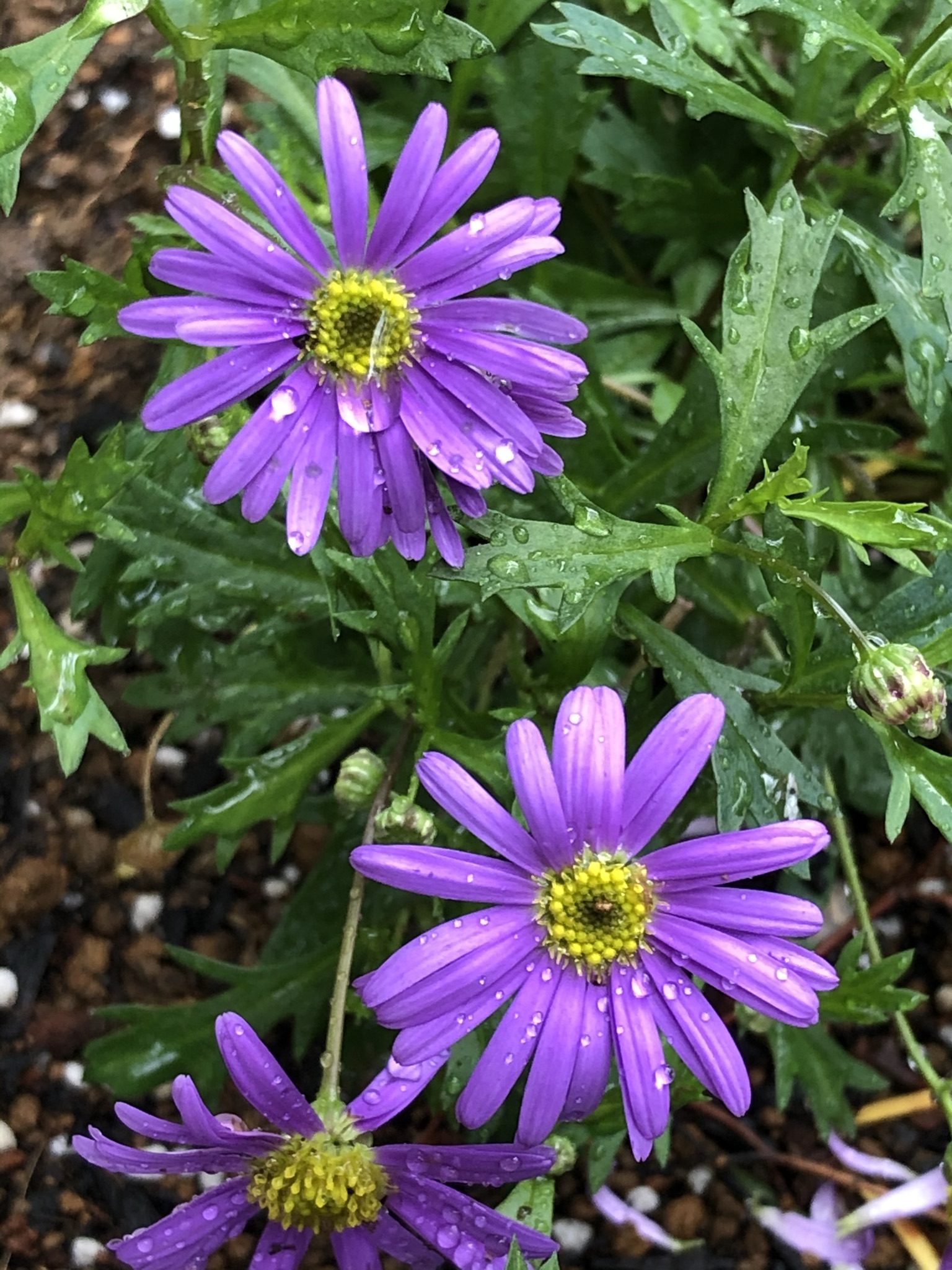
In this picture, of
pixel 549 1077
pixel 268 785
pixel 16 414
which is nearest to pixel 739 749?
pixel 549 1077

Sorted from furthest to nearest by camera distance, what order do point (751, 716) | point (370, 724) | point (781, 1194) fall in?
1. point (781, 1194)
2. point (370, 724)
3. point (751, 716)

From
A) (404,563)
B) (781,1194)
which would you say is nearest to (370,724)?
(404,563)

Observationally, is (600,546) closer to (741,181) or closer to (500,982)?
(500,982)

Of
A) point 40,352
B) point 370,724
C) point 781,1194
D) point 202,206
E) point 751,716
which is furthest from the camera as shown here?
point 40,352

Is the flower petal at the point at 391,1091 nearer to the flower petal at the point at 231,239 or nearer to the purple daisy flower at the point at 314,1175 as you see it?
the purple daisy flower at the point at 314,1175

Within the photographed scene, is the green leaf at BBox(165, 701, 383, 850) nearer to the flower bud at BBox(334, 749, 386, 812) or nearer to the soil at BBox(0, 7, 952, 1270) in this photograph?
the flower bud at BBox(334, 749, 386, 812)

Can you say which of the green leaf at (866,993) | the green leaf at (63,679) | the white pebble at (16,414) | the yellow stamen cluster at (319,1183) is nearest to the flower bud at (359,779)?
the green leaf at (63,679)
